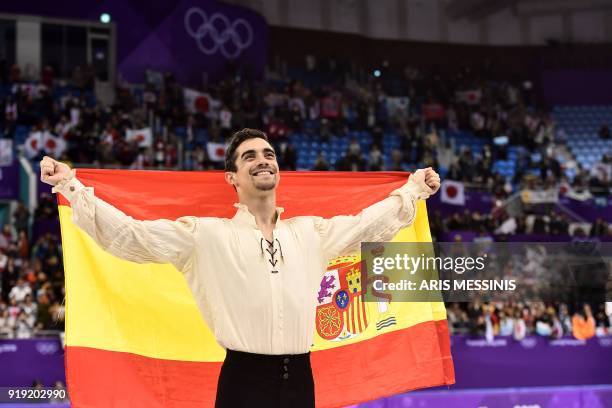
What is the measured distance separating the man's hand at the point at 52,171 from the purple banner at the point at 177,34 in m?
22.0

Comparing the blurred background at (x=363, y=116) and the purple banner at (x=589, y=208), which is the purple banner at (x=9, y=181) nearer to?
the blurred background at (x=363, y=116)

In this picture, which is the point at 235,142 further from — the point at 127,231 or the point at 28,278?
the point at 28,278

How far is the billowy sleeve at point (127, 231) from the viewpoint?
363 cm

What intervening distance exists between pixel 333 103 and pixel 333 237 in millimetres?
21492

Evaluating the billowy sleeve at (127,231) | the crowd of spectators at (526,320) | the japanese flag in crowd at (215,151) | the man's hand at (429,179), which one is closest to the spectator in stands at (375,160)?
the japanese flag in crowd at (215,151)

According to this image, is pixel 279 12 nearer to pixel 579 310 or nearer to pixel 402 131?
pixel 402 131

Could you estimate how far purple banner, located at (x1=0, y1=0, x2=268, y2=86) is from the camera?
25031 millimetres

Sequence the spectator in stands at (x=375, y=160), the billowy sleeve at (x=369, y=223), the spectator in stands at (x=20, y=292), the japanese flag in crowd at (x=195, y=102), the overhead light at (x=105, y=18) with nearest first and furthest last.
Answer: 1. the billowy sleeve at (x=369, y=223)
2. the spectator in stands at (x=20, y=292)
3. the spectator in stands at (x=375, y=160)
4. the japanese flag in crowd at (x=195, y=102)
5. the overhead light at (x=105, y=18)

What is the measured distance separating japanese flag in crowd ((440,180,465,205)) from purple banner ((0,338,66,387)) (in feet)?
35.8

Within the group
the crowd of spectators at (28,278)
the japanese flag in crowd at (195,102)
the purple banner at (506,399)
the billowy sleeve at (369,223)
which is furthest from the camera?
the japanese flag in crowd at (195,102)

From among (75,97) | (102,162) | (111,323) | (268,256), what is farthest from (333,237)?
(75,97)

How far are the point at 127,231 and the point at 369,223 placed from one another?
1204mm

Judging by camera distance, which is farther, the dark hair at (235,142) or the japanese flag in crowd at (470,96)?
the japanese flag in crowd at (470,96)

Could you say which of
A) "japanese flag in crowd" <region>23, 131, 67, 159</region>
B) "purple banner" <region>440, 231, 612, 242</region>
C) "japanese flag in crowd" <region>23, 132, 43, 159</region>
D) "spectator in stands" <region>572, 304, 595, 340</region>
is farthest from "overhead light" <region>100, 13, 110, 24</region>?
"spectator in stands" <region>572, 304, 595, 340</region>
